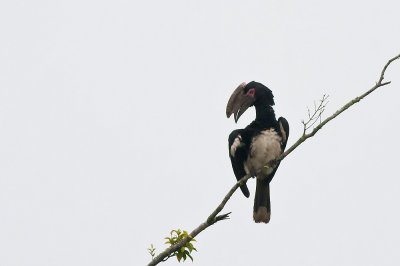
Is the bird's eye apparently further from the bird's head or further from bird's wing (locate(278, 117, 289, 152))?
bird's wing (locate(278, 117, 289, 152))

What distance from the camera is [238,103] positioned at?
31.8 ft

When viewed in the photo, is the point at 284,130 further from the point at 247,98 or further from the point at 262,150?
the point at 247,98

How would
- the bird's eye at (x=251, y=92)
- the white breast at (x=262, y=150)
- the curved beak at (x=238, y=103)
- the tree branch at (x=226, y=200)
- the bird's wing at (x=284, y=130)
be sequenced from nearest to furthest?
the tree branch at (x=226, y=200), the white breast at (x=262, y=150), the bird's wing at (x=284, y=130), the curved beak at (x=238, y=103), the bird's eye at (x=251, y=92)

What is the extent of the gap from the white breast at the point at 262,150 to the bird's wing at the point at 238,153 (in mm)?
97

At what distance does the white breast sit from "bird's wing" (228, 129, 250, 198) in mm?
97

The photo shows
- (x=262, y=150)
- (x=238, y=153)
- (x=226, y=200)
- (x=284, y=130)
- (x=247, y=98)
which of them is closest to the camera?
(x=226, y=200)

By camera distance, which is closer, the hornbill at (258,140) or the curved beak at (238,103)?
the hornbill at (258,140)

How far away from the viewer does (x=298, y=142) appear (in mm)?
6566

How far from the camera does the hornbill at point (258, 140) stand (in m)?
9.05

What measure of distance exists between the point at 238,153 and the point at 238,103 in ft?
2.96

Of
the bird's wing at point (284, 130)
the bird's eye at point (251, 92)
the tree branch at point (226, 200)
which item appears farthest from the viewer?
the bird's eye at point (251, 92)

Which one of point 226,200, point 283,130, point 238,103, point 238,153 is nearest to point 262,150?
point 238,153

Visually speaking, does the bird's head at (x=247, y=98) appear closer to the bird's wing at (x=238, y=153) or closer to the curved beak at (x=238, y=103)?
the curved beak at (x=238, y=103)

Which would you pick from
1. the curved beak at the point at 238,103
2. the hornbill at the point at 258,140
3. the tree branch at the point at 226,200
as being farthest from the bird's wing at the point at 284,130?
the tree branch at the point at 226,200
